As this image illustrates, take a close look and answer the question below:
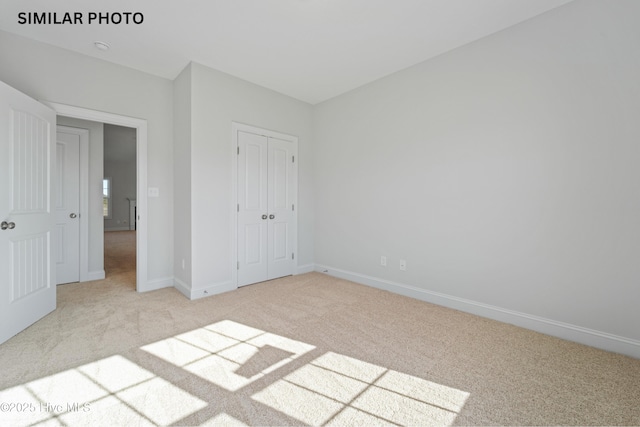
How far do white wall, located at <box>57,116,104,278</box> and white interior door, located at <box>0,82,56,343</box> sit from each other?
1183 millimetres

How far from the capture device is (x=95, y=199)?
3.95 metres

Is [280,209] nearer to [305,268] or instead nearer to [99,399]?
[305,268]

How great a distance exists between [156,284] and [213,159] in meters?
1.75

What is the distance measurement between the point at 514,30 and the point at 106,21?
12.1 ft

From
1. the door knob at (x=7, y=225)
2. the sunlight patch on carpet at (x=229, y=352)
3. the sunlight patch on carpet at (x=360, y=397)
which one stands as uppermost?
the door knob at (x=7, y=225)

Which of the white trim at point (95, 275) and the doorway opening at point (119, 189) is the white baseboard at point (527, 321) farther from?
the doorway opening at point (119, 189)

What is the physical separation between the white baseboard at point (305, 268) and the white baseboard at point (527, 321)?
46.4 inches

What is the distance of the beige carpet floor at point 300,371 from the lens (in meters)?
1.48

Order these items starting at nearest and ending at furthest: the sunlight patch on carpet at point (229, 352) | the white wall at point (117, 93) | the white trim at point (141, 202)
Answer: the sunlight patch on carpet at point (229, 352) < the white wall at point (117, 93) < the white trim at point (141, 202)

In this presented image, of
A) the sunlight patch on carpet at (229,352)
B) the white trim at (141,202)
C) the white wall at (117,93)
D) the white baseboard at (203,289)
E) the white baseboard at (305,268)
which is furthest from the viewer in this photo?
the white baseboard at (305,268)

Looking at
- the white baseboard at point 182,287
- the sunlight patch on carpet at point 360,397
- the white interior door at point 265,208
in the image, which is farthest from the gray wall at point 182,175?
the sunlight patch on carpet at point 360,397

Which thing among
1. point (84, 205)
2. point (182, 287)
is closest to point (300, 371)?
point (182, 287)

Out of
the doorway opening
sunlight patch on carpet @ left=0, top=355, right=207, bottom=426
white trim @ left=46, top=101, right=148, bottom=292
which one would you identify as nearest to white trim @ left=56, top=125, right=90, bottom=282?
white trim @ left=46, top=101, right=148, bottom=292

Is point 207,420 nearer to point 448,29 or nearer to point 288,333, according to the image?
point 288,333
